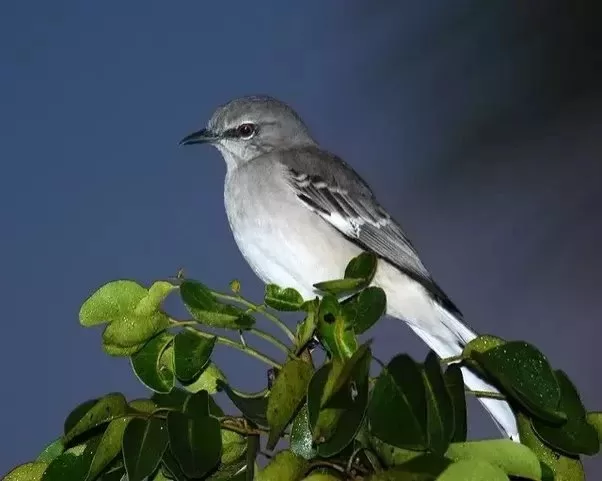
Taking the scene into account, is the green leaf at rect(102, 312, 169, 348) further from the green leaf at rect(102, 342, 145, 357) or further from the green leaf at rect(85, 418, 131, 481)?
the green leaf at rect(85, 418, 131, 481)

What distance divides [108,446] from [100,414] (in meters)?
0.03


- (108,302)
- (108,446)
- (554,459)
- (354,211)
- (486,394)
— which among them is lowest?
(554,459)

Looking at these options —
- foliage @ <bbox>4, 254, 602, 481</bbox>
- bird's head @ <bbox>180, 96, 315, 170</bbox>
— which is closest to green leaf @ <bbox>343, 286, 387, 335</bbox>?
foliage @ <bbox>4, 254, 602, 481</bbox>

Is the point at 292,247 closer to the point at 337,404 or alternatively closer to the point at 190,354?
the point at 190,354

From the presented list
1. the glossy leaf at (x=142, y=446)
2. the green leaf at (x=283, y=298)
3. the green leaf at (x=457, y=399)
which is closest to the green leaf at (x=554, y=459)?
the green leaf at (x=457, y=399)

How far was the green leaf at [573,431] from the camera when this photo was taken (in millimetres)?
937

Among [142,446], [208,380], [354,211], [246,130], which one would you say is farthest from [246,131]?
[142,446]

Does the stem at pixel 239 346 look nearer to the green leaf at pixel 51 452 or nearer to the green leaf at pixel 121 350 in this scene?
the green leaf at pixel 121 350

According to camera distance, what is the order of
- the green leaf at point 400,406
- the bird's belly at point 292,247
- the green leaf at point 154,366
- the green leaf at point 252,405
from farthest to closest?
the bird's belly at point 292,247 < the green leaf at point 154,366 < the green leaf at point 252,405 < the green leaf at point 400,406

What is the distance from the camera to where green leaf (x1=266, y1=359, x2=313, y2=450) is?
0.87 meters

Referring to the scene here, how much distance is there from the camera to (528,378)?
2.88 feet

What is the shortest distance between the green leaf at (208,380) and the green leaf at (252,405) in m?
0.16

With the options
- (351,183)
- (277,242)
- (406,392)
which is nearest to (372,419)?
(406,392)

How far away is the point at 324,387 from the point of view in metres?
0.85
